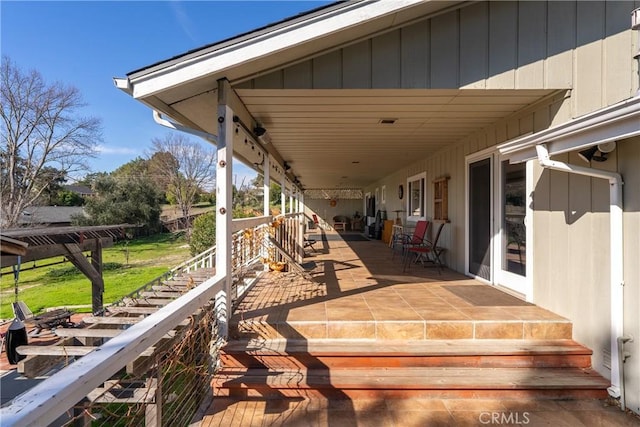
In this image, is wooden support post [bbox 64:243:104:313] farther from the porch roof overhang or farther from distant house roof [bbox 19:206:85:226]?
distant house roof [bbox 19:206:85:226]

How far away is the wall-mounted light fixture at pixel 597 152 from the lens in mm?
2457

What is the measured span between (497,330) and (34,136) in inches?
914

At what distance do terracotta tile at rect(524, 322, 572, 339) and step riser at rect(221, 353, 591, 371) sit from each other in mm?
190

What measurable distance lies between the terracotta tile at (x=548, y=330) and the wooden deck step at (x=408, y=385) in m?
0.34

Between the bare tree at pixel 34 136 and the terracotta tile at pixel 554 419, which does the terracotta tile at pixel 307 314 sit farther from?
the bare tree at pixel 34 136

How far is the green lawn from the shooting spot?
1266cm

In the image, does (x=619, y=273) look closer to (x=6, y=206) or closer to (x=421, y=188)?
(x=421, y=188)

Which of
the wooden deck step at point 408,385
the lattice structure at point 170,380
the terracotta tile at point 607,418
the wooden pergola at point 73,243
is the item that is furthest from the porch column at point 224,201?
the terracotta tile at point 607,418

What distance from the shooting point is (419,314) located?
3.07 meters

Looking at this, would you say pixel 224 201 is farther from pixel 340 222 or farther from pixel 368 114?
pixel 340 222

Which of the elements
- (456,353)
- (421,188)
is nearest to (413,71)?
(456,353)

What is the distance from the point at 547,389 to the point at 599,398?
404mm

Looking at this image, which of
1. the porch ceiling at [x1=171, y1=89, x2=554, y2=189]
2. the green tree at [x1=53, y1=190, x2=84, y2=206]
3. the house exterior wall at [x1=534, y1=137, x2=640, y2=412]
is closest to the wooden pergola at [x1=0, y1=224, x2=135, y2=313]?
the porch ceiling at [x1=171, y1=89, x2=554, y2=189]

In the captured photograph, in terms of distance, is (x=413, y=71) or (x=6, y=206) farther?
(x=6, y=206)
